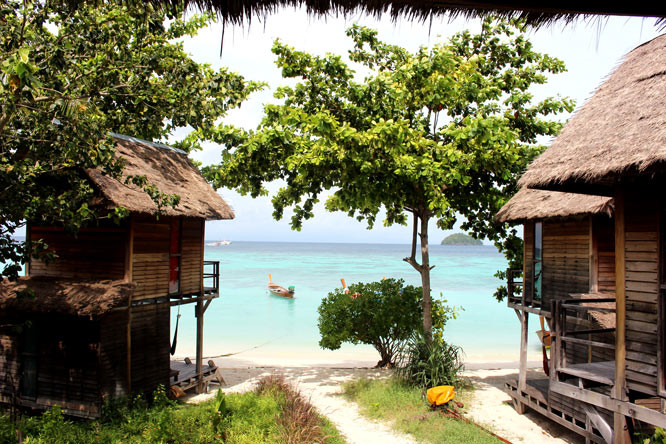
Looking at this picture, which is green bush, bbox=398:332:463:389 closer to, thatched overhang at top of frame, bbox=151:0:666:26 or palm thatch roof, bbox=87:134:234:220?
palm thatch roof, bbox=87:134:234:220

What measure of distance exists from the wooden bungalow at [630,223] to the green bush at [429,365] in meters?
5.26

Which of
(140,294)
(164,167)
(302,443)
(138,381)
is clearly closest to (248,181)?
(164,167)

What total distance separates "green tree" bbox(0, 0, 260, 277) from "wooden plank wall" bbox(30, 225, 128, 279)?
89 centimetres

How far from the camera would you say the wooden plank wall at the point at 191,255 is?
44.7 feet

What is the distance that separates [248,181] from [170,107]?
11.9 feet

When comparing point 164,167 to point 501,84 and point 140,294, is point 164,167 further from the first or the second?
point 501,84

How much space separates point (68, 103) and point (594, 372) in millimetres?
9435

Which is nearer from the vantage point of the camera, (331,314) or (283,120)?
(283,120)

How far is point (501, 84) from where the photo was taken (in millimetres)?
14922

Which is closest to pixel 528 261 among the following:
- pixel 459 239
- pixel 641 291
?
pixel 641 291

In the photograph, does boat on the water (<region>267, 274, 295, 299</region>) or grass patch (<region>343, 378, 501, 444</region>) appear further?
boat on the water (<region>267, 274, 295, 299</region>)

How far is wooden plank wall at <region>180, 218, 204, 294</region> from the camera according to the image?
13633 mm

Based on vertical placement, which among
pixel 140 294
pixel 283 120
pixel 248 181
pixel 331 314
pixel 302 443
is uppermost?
pixel 283 120

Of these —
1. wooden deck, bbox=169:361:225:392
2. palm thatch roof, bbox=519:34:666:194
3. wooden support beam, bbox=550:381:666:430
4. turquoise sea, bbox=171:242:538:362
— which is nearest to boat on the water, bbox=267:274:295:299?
turquoise sea, bbox=171:242:538:362
